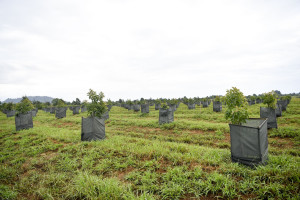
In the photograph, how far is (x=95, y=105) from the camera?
868cm

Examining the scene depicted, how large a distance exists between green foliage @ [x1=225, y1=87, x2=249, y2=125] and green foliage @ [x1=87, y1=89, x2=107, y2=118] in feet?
24.0

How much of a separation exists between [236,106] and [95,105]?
25.8 ft

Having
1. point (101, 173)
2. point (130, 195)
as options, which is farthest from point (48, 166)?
point (130, 195)

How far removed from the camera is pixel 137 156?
19.5 ft

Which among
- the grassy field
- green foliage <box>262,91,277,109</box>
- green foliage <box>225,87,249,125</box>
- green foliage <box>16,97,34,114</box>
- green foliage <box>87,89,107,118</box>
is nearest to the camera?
the grassy field

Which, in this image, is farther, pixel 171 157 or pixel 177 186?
pixel 171 157

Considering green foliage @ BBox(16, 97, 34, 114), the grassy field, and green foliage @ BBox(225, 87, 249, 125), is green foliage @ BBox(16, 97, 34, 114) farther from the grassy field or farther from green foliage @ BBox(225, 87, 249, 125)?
green foliage @ BBox(225, 87, 249, 125)

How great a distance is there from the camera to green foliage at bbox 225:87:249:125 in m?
5.07

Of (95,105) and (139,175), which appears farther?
(95,105)

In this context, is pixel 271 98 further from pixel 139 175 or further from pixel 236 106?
pixel 139 175

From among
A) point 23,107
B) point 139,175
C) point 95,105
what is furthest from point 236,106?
point 23,107

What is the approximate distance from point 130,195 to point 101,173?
1984mm

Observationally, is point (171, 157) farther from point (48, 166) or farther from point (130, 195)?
point (48, 166)

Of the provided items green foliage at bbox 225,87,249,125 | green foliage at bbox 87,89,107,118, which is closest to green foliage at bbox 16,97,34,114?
green foliage at bbox 87,89,107,118
